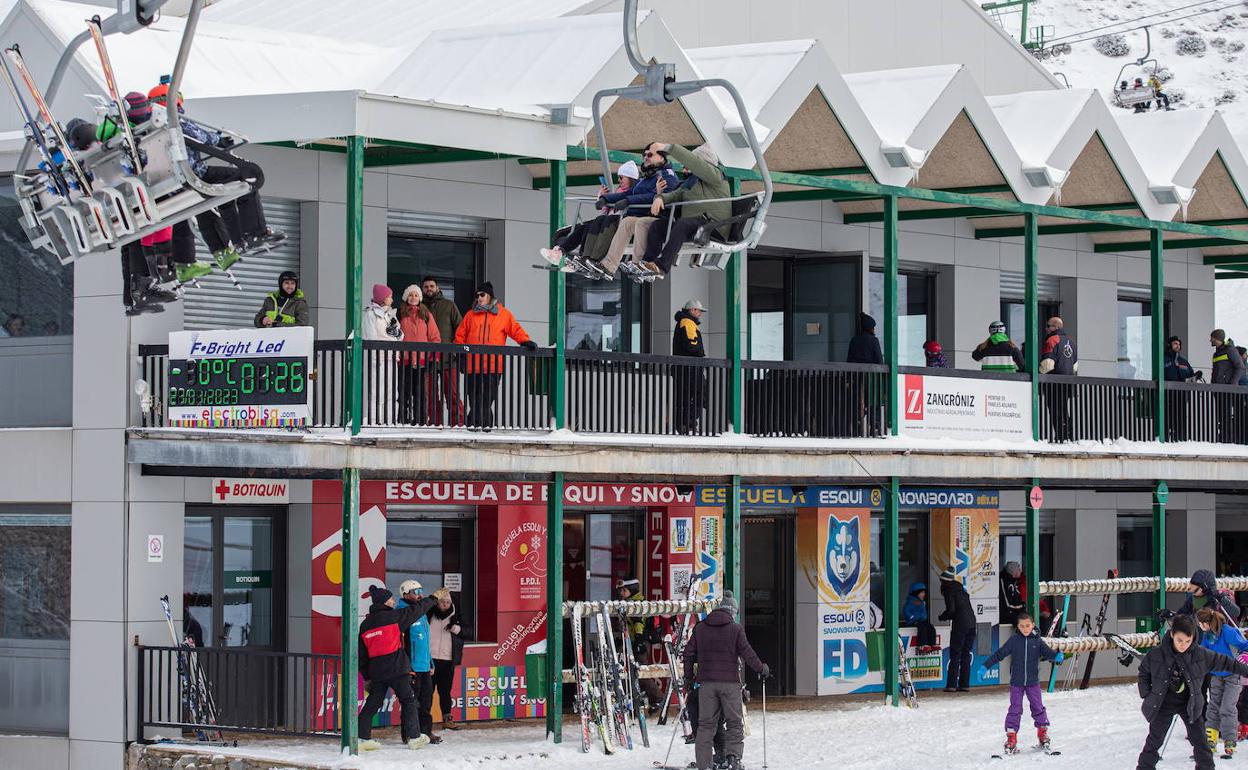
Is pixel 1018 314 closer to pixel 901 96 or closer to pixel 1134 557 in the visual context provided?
pixel 1134 557

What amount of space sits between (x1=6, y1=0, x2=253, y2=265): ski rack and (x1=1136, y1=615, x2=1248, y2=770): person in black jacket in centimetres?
863

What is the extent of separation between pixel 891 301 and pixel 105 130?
40.5ft

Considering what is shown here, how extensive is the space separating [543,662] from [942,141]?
310 inches

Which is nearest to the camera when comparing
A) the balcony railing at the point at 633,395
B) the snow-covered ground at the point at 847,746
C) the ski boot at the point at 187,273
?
the ski boot at the point at 187,273

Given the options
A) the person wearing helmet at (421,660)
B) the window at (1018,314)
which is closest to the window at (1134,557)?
the window at (1018,314)

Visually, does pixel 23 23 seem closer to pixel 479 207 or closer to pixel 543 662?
pixel 479 207

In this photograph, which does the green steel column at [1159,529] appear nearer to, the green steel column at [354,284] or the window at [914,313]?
the window at [914,313]

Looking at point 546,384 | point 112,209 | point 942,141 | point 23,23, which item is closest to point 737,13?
point 942,141

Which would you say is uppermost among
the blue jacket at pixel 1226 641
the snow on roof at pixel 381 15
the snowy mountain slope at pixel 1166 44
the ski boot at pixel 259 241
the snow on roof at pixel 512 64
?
the snowy mountain slope at pixel 1166 44

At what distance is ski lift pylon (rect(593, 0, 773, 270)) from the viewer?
14.9 meters

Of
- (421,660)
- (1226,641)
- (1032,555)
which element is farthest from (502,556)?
(1226,641)

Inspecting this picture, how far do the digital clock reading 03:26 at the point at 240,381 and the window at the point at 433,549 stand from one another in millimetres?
3640

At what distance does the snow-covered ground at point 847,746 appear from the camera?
62.9ft

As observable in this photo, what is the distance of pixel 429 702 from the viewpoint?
67.3ft
